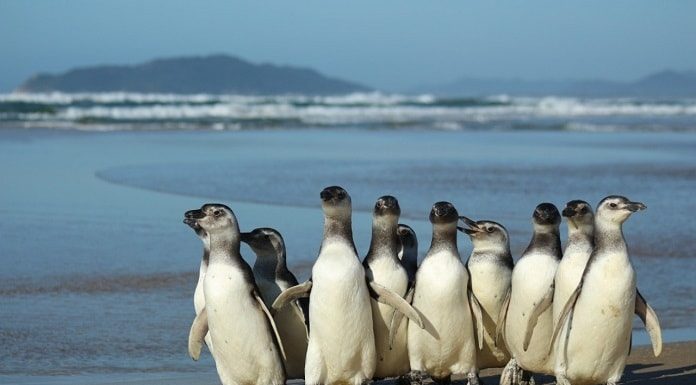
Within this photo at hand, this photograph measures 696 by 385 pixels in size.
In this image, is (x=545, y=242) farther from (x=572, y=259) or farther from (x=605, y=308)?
(x=605, y=308)

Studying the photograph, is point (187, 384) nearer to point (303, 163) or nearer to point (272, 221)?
point (272, 221)

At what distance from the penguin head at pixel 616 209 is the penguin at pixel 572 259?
315 mm

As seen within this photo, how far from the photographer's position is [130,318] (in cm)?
844

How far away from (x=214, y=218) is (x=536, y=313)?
5.51 ft

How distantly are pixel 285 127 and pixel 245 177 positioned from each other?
16683mm

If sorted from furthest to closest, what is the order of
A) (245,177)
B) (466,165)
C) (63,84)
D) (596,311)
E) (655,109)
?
(63,84)
(655,109)
(466,165)
(245,177)
(596,311)

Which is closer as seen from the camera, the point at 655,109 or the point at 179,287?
the point at 179,287

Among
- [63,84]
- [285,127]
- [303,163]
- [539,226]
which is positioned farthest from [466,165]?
[63,84]

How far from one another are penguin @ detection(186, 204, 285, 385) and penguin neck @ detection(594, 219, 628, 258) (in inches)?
64.9

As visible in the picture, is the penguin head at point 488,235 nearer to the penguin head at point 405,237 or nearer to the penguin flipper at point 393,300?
the penguin head at point 405,237

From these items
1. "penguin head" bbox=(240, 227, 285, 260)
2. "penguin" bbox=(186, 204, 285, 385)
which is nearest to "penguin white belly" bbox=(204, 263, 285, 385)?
"penguin" bbox=(186, 204, 285, 385)

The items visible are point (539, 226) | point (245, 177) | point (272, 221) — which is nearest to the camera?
point (539, 226)

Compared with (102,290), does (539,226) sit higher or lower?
higher

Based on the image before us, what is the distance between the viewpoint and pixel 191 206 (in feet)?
45.8
